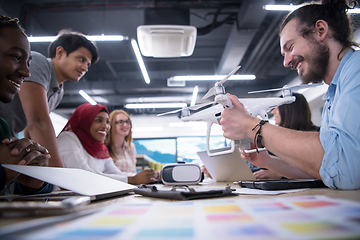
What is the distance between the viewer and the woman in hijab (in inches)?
59.0

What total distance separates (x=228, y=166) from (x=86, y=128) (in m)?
1.24

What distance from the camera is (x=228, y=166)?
1293mm

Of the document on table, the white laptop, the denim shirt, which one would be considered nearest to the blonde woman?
the white laptop

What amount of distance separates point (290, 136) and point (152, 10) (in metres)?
→ 3.01

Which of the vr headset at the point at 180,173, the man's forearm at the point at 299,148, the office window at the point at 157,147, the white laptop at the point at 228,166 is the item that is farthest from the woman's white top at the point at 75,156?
the office window at the point at 157,147

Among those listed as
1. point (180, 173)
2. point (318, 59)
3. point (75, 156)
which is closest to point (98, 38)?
point (75, 156)

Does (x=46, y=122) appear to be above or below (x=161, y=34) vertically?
below

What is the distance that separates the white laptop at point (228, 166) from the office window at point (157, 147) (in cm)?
751

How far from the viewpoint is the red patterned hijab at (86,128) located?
178cm

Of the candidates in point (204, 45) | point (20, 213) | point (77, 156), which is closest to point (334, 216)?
point (20, 213)

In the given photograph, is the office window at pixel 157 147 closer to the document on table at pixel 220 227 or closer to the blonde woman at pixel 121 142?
the blonde woman at pixel 121 142

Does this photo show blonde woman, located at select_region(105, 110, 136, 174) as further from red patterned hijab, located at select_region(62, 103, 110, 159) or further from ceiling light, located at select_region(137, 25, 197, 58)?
ceiling light, located at select_region(137, 25, 197, 58)

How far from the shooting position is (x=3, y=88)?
0.70 metres

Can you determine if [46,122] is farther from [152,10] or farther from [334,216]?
[152,10]
